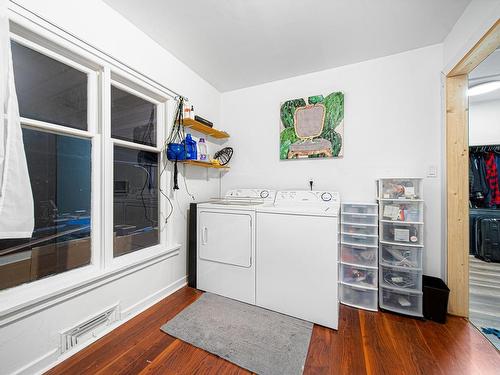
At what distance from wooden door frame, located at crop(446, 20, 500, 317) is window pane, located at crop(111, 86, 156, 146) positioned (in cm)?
285

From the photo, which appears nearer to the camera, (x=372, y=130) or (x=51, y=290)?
(x=51, y=290)

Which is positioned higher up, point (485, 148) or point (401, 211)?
point (485, 148)

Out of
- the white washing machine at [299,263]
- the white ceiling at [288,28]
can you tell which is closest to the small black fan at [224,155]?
the white ceiling at [288,28]

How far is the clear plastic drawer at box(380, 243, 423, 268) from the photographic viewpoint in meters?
1.84

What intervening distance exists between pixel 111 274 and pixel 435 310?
274 centimetres

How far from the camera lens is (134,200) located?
1988mm

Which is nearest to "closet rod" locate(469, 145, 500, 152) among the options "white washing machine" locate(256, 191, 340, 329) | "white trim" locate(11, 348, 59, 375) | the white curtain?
"white washing machine" locate(256, 191, 340, 329)

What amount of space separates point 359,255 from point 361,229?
0.85 feet

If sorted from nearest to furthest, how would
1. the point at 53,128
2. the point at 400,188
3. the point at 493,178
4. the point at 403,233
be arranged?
the point at 53,128 < the point at 403,233 < the point at 400,188 < the point at 493,178

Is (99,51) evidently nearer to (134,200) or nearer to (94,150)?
(94,150)

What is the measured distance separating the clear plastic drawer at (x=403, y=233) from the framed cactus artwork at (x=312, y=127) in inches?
35.8

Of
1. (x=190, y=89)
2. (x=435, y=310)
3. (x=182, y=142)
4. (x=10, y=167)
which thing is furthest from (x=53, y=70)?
(x=435, y=310)

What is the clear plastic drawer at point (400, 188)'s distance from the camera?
1.93m

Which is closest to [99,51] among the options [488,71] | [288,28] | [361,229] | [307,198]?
[288,28]
